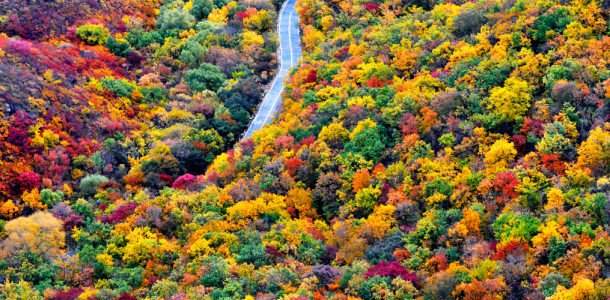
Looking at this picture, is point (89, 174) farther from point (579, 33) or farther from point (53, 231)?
point (579, 33)

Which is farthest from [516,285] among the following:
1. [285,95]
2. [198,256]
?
[285,95]

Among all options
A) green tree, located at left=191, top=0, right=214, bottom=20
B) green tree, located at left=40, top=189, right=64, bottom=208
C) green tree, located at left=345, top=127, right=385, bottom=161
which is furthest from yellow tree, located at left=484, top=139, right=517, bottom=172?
green tree, located at left=191, top=0, right=214, bottom=20

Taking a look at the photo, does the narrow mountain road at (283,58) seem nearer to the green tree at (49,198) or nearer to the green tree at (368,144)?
the green tree at (368,144)

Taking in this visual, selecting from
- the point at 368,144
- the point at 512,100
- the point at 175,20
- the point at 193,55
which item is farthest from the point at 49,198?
the point at 512,100

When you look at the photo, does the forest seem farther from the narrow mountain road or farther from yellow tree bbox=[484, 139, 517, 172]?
the narrow mountain road

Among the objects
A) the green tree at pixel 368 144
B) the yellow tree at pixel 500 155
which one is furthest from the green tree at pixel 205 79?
the yellow tree at pixel 500 155
